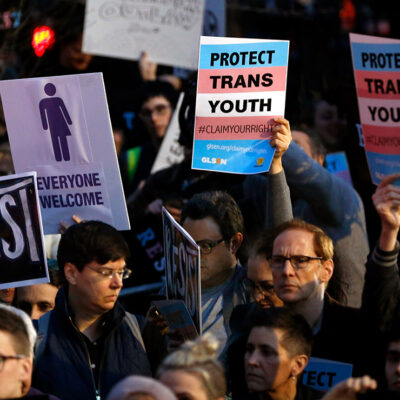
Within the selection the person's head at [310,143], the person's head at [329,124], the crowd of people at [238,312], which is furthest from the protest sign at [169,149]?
the crowd of people at [238,312]

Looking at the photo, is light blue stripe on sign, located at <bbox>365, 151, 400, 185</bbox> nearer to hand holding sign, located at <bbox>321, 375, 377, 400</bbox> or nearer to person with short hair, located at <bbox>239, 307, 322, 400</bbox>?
person with short hair, located at <bbox>239, 307, 322, 400</bbox>

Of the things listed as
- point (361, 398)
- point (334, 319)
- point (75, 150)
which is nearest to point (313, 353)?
point (334, 319)

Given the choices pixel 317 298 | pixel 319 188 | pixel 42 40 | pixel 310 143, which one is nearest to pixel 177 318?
pixel 317 298

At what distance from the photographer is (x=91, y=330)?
5230 millimetres

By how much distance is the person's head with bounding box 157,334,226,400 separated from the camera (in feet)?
14.1

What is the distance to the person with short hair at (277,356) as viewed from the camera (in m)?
4.72

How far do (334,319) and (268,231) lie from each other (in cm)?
76

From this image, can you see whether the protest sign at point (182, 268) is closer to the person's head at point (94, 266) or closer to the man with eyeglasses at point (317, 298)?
the person's head at point (94, 266)

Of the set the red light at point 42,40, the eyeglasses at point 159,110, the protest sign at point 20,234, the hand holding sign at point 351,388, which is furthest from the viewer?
the eyeglasses at point 159,110

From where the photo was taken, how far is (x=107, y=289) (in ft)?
17.1

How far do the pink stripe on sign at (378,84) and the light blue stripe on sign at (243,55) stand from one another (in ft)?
2.24

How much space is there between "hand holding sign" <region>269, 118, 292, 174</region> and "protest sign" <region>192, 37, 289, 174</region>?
0.13 feet

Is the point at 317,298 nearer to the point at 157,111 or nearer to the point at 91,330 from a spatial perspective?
the point at 91,330

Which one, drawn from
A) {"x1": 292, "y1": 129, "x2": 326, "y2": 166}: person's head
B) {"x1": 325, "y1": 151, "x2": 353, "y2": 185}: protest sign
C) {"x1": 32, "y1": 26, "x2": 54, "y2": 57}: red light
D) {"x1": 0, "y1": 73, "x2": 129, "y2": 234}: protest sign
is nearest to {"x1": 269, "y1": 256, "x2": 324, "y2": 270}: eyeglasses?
{"x1": 0, "y1": 73, "x2": 129, "y2": 234}: protest sign
